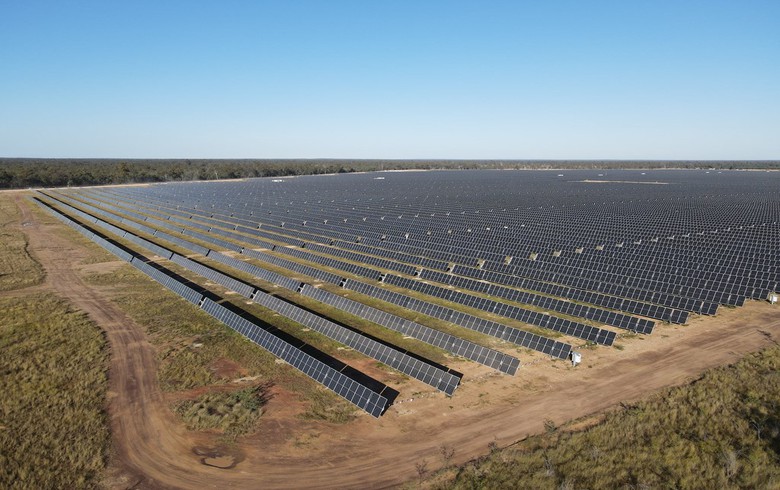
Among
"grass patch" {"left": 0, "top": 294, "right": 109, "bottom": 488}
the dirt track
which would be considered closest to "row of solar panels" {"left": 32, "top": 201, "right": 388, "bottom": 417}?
the dirt track

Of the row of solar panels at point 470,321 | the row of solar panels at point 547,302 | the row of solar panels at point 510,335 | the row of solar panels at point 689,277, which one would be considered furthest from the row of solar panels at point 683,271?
the row of solar panels at point 510,335

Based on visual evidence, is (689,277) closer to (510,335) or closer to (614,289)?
(614,289)

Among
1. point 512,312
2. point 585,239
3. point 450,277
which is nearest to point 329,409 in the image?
point 512,312

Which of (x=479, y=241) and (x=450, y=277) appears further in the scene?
(x=479, y=241)

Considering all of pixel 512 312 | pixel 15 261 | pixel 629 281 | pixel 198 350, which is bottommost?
pixel 198 350

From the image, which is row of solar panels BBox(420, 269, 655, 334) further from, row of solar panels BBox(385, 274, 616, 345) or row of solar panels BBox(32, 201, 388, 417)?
row of solar panels BBox(32, 201, 388, 417)

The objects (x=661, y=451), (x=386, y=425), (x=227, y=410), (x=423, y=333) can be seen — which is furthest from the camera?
(x=423, y=333)
